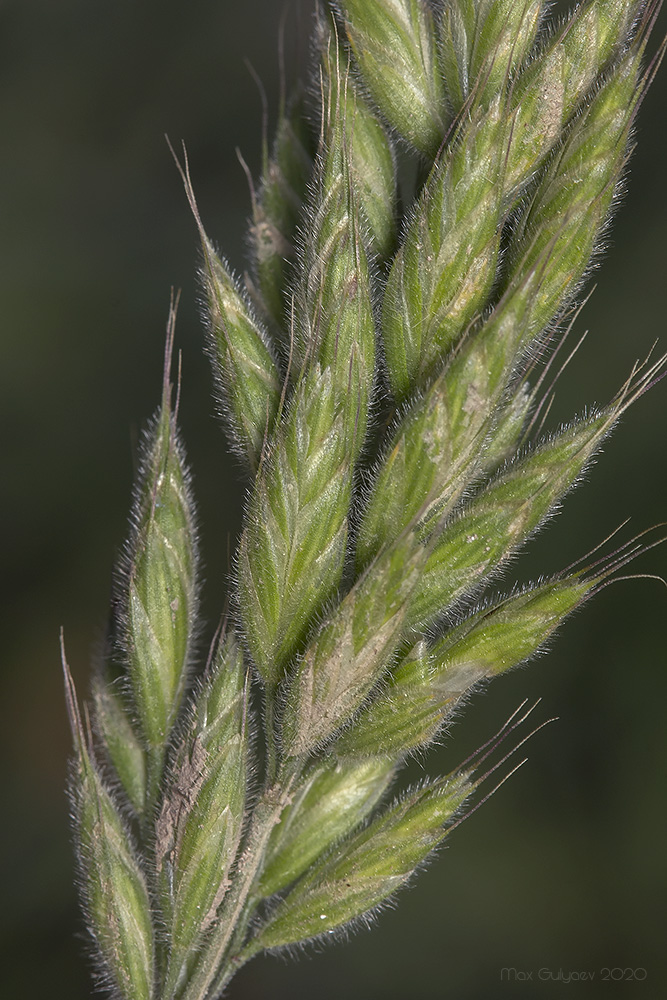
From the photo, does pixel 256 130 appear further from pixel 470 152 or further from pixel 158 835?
pixel 158 835

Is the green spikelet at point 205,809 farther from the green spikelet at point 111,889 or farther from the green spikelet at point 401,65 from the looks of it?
the green spikelet at point 401,65

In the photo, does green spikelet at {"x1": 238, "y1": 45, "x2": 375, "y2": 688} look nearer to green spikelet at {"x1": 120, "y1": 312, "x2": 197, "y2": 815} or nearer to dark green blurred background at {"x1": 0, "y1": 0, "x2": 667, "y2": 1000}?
green spikelet at {"x1": 120, "y1": 312, "x2": 197, "y2": 815}

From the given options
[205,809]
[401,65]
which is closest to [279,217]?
[401,65]

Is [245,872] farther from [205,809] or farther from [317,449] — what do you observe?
[317,449]

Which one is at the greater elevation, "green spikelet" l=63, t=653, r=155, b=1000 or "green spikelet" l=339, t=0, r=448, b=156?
"green spikelet" l=339, t=0, r=448, b=156

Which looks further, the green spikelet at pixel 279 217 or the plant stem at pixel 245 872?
the green spikelet at pixel 279 217

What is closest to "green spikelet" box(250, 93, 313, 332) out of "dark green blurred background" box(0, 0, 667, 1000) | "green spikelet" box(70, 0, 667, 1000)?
"green spikelet" box(70, 0, 667, 1000)

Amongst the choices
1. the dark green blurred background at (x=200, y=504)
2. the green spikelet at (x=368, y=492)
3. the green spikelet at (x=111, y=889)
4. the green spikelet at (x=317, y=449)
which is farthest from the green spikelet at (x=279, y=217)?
the green spikelet at (x=111, y=889)

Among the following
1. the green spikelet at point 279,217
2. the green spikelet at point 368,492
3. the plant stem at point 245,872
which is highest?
the green spikelet at point 279,217
